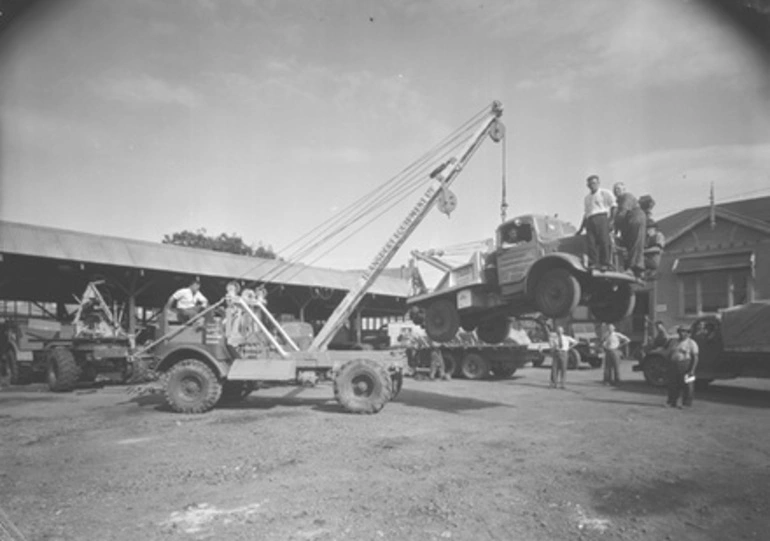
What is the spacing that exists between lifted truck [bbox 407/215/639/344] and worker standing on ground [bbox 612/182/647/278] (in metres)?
0.30

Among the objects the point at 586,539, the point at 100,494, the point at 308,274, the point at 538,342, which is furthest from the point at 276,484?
the point at 308,274

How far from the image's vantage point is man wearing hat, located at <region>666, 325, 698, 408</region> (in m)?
10.1

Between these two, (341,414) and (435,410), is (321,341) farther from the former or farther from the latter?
(435,410)

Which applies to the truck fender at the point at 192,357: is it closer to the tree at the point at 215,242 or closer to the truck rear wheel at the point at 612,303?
the truck rear wheel at the point at 612,303

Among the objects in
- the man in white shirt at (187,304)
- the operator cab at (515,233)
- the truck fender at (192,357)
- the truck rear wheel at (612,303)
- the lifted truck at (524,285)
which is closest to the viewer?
the lifted truck at (524,285)

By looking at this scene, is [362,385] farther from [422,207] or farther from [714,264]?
[714,264]

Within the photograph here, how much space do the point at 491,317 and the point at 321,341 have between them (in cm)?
367

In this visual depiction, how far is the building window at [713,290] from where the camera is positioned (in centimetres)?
2262

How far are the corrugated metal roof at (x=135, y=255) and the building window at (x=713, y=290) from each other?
16962 mm

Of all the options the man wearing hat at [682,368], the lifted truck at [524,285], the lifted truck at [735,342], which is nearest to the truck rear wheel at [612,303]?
the lifted truck at [524,285]

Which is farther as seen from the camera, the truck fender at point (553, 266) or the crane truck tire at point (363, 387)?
the crane truck tire at point (363, 387)

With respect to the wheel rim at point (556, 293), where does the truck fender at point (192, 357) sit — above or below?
below

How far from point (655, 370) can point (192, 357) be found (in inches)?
475

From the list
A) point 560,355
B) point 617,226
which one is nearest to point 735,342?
point 560,355
